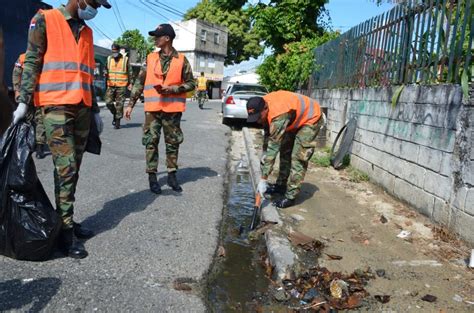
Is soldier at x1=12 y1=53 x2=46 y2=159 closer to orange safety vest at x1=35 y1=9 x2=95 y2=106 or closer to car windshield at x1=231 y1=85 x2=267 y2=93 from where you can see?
orange safety vest at x1=35 y1=9 x2=95 y2=106

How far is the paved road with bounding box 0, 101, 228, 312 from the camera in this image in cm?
263

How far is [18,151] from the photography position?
2848mm

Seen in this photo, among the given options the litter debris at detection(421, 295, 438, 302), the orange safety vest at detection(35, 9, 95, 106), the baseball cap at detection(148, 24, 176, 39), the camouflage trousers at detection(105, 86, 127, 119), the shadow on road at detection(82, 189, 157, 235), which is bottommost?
the litter debris at detection(421, 295, 438, 302)

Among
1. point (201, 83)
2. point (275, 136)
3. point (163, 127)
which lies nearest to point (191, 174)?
point (163, 127)

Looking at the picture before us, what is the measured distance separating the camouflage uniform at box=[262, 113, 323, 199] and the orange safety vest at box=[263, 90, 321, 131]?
55 mm

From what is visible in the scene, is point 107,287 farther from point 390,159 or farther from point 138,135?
point 138,135

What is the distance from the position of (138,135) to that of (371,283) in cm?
749

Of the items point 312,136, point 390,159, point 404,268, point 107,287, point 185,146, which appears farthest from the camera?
point 185,146

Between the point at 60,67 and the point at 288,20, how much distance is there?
41.1 feet

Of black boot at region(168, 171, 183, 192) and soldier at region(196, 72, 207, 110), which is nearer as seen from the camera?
black boot at region(168, 171, 183, 192)

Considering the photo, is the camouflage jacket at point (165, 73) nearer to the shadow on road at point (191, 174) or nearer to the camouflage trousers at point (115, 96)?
the shadow on road at point (191, 174)

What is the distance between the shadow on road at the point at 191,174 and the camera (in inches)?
232

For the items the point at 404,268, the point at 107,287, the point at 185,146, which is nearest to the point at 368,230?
the point at 404,268

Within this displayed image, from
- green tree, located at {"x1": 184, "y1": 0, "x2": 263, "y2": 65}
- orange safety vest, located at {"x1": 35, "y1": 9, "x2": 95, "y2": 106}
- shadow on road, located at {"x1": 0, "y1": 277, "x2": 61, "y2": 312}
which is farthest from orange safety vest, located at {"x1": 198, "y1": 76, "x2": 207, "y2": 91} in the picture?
green tree, located at {"x1": 184, "y1": 0, "x2": 263, "y2": 65}
